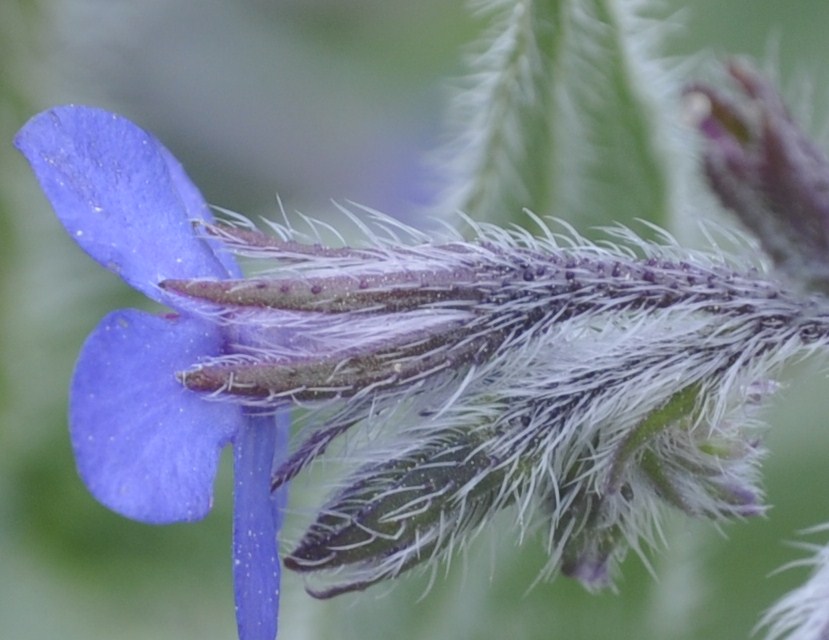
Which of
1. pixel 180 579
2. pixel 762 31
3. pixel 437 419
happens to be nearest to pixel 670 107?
pixel 437 419

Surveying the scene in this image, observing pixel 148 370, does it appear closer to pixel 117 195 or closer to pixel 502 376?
pixel 117 195

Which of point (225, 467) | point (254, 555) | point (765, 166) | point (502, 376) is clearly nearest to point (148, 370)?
point (254, 555)

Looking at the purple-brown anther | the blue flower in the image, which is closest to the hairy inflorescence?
the blue flower

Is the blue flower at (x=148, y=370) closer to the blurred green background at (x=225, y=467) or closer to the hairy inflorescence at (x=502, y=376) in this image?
the hairy inflorescence at (x=502, y=376)

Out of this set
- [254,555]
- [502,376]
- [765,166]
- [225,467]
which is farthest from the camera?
[225,467]

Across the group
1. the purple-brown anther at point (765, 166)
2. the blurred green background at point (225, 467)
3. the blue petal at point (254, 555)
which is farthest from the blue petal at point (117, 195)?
the purple-brown anther at point (765, 166)

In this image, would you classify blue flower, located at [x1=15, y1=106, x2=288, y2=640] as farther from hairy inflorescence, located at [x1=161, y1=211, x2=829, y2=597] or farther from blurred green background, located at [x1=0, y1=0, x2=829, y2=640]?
blurred green background, located at [x1=0, y1=0, x2=829, y2=640]
